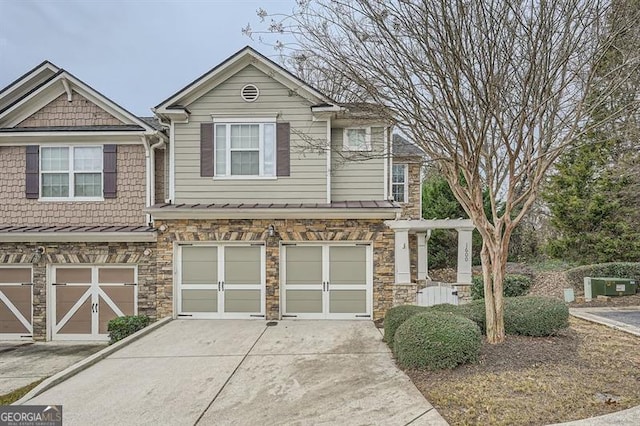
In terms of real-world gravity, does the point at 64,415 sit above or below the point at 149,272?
below

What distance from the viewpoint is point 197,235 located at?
1029cm

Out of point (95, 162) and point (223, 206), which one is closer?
point (223, 206)

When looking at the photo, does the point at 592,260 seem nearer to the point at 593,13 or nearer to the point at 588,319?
the point at 588,319

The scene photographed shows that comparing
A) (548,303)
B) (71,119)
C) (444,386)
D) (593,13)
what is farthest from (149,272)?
(593,13)

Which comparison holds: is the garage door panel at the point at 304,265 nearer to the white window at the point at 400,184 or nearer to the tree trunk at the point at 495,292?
the tree trunk at the point at 495,292

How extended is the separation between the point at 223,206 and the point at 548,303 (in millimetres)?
7463

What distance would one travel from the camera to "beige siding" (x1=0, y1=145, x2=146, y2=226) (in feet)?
36.4

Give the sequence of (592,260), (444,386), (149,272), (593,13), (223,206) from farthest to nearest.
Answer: (592,260)
(149,272)
(223,206)
(593,13)
(444,386)

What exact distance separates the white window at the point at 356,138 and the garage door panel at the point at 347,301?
12.6 ft

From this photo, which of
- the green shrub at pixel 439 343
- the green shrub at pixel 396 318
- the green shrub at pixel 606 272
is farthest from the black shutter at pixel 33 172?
the green shrub at pixel 606 272

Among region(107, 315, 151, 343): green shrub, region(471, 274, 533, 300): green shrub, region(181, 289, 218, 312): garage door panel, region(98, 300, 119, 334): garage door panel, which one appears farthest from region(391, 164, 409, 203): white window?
region(98, 300, 119, 334): garage door panel

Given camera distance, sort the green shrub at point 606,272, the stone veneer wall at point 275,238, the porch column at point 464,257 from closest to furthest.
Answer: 1. the porch column at point 464,257
2. the stone veneer wall at point 275,238
3. the green shrub at point 606,272

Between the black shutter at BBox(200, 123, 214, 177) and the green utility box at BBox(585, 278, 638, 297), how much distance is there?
39.6ft

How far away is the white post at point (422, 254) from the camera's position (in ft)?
44.2
